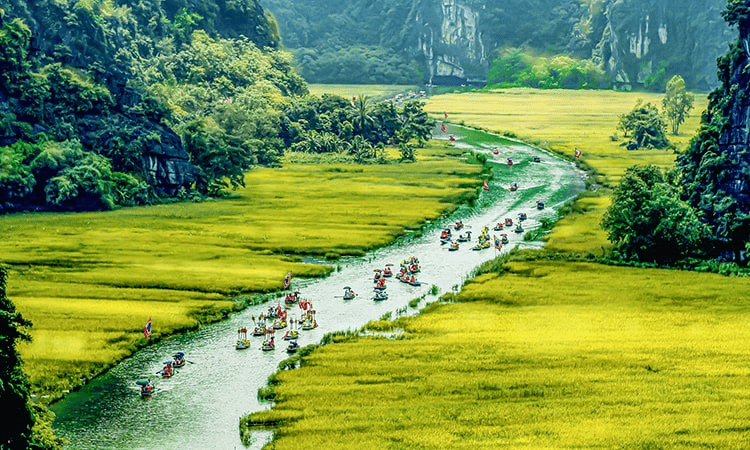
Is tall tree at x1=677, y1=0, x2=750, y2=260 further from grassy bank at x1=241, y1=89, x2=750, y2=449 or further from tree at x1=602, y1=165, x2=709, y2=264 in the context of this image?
grassy bank at x1=241, y1=89, x2=750, y2=449

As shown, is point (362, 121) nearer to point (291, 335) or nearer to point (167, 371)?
point (291, 335)

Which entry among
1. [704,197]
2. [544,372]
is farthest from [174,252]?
[704,197]

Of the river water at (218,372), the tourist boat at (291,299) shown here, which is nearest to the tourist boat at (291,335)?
the river water at (218,372)

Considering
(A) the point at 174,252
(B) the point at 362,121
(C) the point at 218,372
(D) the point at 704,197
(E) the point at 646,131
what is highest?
(B) the point at 362,121

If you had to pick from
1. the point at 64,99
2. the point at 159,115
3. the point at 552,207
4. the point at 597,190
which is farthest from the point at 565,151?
the point at 64,99

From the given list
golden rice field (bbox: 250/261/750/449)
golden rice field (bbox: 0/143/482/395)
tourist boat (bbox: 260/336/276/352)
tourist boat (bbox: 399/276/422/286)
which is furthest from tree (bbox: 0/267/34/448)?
tourist boat (bbox: 399/276/422/286)

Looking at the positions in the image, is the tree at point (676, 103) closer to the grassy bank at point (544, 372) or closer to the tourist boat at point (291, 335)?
the grassy bank at point (544, 372)

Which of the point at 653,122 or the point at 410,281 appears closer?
the point at 410,281

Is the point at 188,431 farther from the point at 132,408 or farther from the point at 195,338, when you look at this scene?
the point at 195,338
